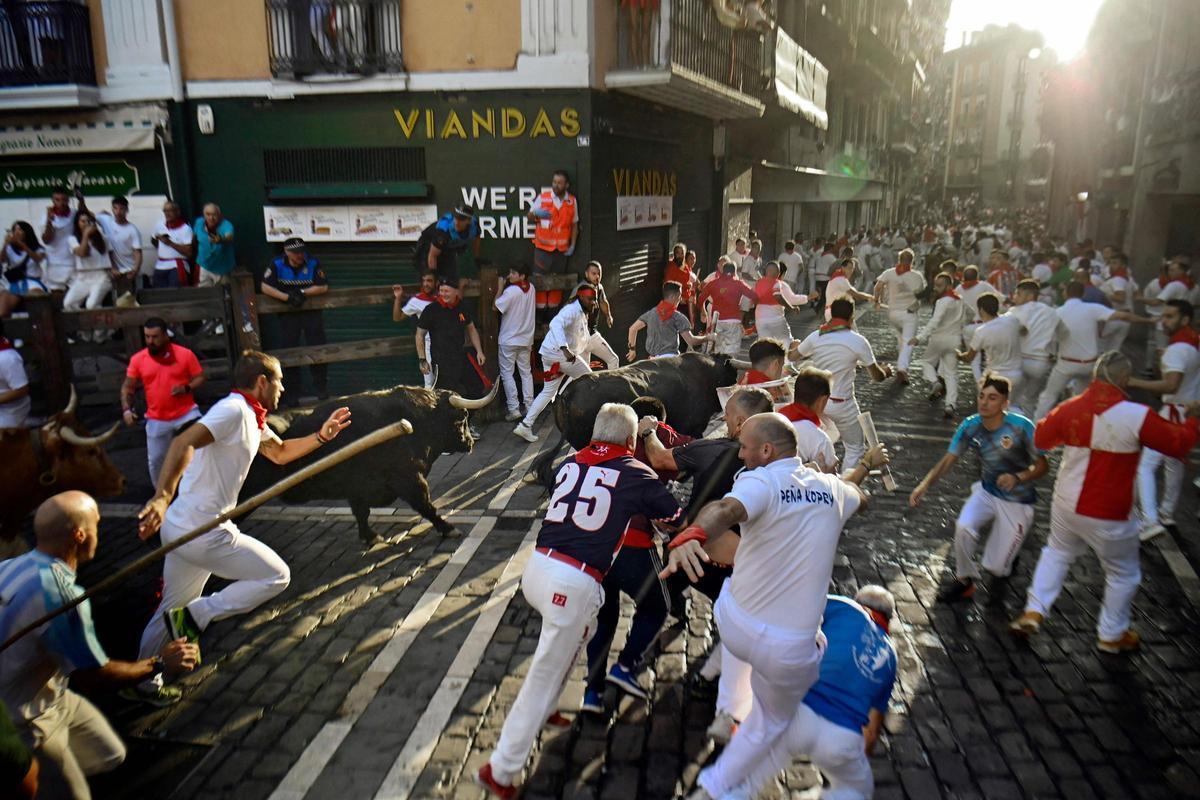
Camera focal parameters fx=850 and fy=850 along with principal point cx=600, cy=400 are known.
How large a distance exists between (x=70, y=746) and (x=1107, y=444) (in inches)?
247

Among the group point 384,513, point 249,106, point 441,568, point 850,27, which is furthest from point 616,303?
point 850,27

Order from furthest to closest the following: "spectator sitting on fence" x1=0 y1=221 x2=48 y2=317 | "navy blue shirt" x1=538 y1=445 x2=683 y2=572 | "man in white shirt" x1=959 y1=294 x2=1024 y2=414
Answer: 1. "spectator sitting on fence" x1=0 y1=221 x2=48 y2=317
2. "man in white shirt" x1=959 y1=294 x2=1024 y2=414
3. "navy blue shirt" x1=538 y1=445 x2=683 y2=572

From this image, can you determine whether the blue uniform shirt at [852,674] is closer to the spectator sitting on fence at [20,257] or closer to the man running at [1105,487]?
the man running at [1105,487]

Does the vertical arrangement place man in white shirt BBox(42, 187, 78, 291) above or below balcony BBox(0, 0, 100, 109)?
below

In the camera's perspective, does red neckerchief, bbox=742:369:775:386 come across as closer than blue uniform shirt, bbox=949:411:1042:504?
No

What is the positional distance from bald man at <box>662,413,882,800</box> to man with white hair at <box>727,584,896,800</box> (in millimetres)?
86

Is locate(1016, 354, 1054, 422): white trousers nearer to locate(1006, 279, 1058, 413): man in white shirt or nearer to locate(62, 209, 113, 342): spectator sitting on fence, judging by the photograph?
locate(1006, 279, 1058, 413): man in white shirt

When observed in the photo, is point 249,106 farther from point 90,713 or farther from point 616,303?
point 90,713

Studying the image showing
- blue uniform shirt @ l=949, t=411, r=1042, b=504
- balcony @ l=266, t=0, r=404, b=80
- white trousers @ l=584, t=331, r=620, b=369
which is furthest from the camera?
balcony @ l=266, t=0, r=404, b=80

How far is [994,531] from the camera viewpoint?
661cm

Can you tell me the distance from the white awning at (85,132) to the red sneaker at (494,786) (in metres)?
13.0

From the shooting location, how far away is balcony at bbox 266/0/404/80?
13117 mm

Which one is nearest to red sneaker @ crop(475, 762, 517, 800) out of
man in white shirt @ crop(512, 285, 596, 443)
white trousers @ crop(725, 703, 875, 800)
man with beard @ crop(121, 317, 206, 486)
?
white trousers @ crop(725, 703, 875, 800)

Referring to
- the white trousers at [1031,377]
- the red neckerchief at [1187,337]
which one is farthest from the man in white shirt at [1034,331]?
the red neckerchief at [1187,337]
